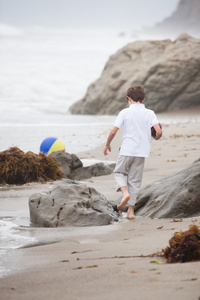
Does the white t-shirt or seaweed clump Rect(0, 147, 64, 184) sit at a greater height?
the white t-shirt

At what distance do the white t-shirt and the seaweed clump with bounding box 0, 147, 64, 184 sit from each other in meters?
2.94

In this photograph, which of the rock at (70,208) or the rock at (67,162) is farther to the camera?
the rock at (67,162)

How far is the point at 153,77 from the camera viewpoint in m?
26.3

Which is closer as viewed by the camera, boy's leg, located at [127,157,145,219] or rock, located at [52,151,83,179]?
boy's leg, located at [127,157,145,219]

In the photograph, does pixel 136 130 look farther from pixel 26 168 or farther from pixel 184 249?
pixel 26 168

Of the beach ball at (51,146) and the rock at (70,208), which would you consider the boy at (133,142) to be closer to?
the rock at (70,208)

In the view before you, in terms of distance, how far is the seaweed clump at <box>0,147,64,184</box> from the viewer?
7.79 m

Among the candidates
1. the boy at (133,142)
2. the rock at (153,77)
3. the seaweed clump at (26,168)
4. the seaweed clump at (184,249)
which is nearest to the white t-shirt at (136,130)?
the boy at (133,142)

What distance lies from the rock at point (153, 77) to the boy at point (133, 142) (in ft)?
69.2

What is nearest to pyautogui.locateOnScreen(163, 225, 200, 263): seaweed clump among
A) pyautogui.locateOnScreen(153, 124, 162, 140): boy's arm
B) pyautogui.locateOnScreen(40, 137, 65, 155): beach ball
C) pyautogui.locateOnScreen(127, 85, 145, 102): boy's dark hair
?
pyautogui.locateOnScreen(153, 124, 162, 140): boy's arm

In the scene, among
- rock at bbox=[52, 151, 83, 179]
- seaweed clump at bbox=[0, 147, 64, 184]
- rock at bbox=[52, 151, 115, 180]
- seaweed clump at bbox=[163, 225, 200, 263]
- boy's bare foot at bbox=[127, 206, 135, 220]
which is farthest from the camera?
rock at bbox=[52, 151, 83, 179]

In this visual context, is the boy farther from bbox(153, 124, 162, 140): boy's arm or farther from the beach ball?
the beach ball

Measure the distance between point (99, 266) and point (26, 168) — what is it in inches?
198

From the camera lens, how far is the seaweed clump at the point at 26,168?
7793 millimetres
